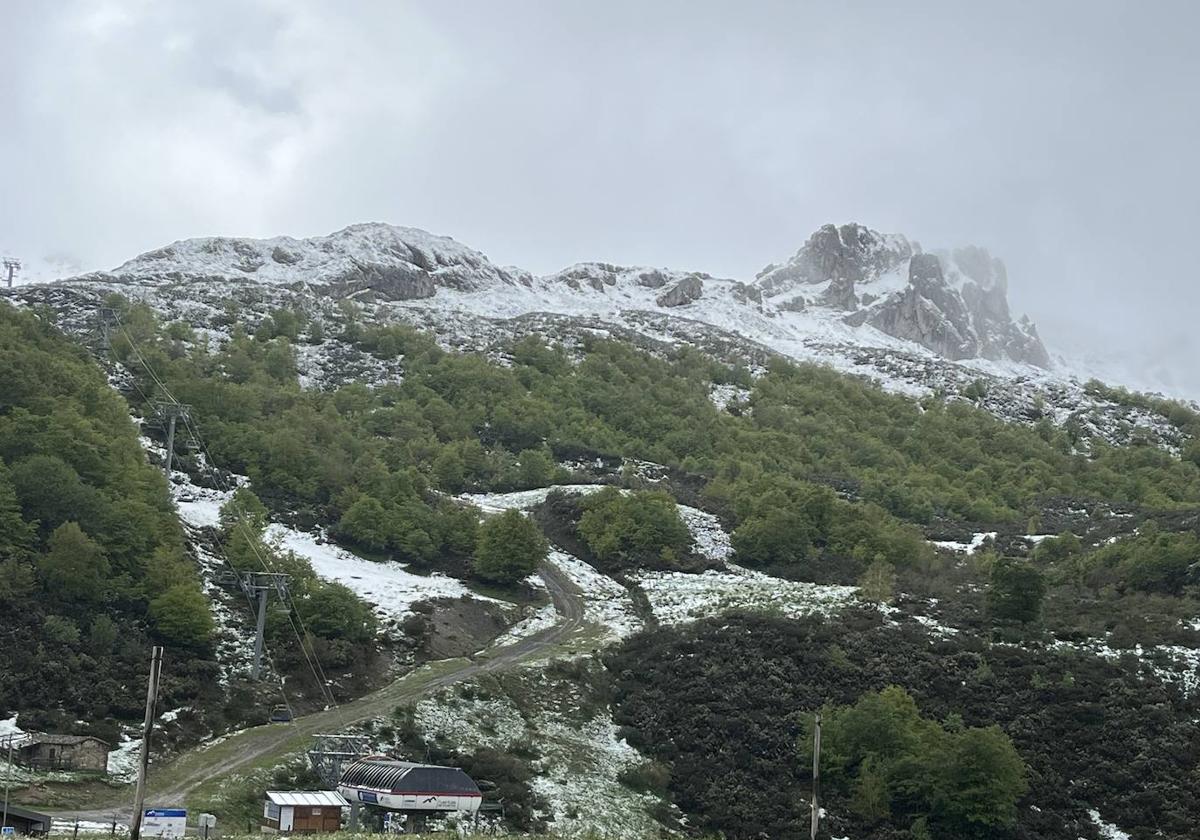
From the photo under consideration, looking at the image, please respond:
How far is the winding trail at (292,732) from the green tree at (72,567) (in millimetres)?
11400

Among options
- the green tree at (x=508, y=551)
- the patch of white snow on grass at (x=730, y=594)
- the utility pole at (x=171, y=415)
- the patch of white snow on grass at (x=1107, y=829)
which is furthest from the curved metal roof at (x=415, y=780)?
the utility pole at (x=171, y=415)

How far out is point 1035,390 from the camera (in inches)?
7156

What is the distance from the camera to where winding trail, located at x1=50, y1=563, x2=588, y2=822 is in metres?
39.4

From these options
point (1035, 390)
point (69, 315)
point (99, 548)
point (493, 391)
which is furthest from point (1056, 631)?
point (1035, 390)

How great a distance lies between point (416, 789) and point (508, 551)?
129 ft

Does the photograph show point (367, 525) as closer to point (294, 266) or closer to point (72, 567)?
point (72, 567)

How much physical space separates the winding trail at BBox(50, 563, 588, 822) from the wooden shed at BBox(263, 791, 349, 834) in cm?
369

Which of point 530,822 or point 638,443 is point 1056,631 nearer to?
point 530,822

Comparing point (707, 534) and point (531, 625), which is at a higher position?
point (707, 534)

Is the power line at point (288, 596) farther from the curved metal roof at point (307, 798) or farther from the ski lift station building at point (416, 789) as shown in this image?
the curved metal roof at point (307, 798)

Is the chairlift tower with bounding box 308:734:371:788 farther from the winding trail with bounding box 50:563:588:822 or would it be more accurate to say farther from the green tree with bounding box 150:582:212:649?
the green tree with bounding box 150:582:212:649

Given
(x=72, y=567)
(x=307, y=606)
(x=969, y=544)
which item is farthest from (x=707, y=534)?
(x=72, y=567)

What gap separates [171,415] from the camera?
81.3 meters

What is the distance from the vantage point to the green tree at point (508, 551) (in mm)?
76375
